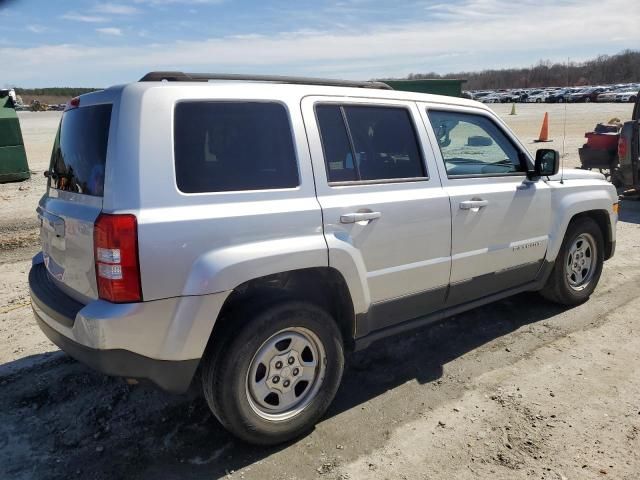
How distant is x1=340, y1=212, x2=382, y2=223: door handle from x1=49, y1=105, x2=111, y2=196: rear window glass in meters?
1.31

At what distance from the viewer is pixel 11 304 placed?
5.23 metres

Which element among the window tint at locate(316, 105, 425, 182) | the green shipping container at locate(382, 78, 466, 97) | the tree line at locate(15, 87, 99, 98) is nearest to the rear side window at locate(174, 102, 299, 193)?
the window tint at locate(316, 105, 425, 182)

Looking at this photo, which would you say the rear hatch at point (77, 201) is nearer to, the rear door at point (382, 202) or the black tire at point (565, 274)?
Result: the rear door at point (382, 202)

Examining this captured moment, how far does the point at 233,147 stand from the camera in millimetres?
2908

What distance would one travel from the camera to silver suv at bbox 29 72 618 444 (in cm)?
260

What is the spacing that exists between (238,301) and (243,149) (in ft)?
2.70

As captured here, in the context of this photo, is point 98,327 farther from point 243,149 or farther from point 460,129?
point 460,129

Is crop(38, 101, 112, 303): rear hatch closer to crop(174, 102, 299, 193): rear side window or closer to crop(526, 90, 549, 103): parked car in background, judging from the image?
crop(174, 102, 299, 193): rear side window

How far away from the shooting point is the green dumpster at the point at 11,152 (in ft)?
40.5

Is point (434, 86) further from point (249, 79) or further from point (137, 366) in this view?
point (137, 366)

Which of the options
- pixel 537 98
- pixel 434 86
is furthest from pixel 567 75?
pixel 434 86

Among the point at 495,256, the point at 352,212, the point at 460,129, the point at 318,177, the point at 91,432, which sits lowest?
the point at 91,432

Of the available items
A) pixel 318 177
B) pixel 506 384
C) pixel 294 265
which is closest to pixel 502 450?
pixel 506 384

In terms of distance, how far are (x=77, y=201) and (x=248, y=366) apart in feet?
4.12
